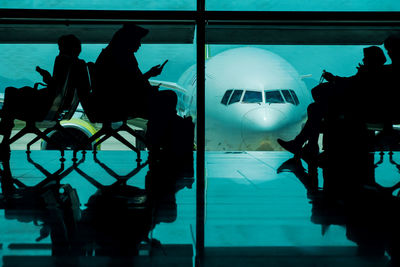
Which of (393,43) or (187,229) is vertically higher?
(393,43)

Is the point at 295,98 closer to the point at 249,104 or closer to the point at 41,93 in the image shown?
the point at 249,104

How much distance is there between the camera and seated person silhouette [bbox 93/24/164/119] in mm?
2262

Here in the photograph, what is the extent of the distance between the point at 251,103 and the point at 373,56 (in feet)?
5.45

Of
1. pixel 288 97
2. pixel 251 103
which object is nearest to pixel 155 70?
pixel 251 103

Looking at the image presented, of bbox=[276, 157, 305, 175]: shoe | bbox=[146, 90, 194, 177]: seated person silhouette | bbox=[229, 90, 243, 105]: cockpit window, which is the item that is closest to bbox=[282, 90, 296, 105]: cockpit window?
bbox=[229, 90, 243, 105]: cockpit window

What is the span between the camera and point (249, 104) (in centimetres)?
393

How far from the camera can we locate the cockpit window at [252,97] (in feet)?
13.1

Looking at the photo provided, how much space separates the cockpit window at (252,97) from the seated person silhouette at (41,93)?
6.35 ft

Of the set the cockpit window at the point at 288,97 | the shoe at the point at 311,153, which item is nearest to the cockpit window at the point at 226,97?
the cockpit window at the point at 288,97

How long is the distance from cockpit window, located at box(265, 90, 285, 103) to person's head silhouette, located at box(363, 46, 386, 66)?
1604 mm

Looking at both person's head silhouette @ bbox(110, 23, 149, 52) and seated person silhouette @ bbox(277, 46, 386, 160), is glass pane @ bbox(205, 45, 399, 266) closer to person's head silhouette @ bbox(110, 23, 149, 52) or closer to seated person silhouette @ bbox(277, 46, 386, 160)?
seated person silhouette @ bbox(277, 46, 386, 160)

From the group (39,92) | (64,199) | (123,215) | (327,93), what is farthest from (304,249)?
(39,92)

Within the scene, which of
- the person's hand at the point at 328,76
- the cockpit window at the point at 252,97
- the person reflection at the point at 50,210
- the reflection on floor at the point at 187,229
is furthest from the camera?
the cockpit window at the point at 252,97

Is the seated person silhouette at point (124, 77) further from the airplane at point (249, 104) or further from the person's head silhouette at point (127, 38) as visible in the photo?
the airplane at point (249, 104)
